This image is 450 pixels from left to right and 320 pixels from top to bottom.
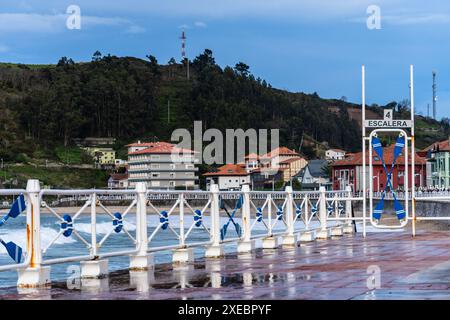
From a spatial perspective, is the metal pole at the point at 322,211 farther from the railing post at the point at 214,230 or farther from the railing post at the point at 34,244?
the railing post at the point at 34,244

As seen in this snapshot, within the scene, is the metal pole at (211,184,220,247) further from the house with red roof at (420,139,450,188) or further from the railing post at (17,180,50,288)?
the house with red roof at (420,139,450,188)

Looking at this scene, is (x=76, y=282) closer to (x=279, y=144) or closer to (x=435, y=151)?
(x=435, y=151)

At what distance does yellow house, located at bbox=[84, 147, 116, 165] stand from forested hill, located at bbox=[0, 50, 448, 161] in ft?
18.9

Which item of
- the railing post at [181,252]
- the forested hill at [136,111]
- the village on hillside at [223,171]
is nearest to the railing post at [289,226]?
the railing post at [181,252]

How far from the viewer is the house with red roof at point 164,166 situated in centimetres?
14150

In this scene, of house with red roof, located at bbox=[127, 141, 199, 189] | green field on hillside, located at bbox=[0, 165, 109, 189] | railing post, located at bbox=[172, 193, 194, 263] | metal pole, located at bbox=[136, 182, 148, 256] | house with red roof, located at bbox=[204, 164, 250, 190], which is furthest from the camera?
house with red roof, located at bbox=[127, 141, 199, 189]

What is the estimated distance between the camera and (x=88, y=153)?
14925 cm

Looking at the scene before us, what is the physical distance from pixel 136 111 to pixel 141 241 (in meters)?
154

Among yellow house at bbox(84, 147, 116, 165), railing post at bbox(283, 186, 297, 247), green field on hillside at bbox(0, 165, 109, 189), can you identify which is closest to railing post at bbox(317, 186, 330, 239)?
railing post at bbox(283, 186, 297, 247)

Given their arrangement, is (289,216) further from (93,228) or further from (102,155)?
(102,155)

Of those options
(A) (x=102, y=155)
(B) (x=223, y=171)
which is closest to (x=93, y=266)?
(B) (x=223, y=171)

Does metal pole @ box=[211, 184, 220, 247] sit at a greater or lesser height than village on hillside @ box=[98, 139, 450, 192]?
lesser

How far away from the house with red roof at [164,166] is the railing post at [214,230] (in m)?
126

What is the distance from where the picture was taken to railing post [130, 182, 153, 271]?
1125 centimetres
